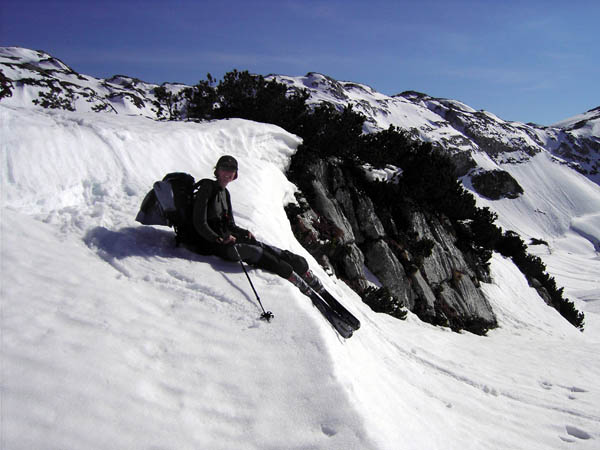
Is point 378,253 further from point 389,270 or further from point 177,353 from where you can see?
point 177,353

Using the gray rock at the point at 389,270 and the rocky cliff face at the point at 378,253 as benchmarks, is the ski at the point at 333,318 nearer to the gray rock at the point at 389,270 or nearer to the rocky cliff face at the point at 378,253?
the rocky cliff face at the point at 378,253

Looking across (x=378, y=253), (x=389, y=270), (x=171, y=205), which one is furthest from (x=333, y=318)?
(x=378, y=253)

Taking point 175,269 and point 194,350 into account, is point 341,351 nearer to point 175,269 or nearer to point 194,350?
point 194,350

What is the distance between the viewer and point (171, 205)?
4414mm

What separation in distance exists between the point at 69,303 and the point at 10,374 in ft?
2.99

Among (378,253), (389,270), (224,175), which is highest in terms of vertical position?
(224,175)

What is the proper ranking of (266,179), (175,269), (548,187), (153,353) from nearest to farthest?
Answer: (153,353) < (175,269) < (266,179) < (548,187)

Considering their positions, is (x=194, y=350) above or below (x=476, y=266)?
above

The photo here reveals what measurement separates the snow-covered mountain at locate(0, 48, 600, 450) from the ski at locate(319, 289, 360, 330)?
28cm

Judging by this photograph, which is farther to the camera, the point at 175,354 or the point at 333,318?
the point at 333,318

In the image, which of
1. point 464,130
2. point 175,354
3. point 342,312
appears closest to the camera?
point 175,354

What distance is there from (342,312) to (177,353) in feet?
7.46

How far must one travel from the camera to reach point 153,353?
2863mm

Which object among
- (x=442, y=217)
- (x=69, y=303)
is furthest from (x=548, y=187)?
(x=69, y=303)
